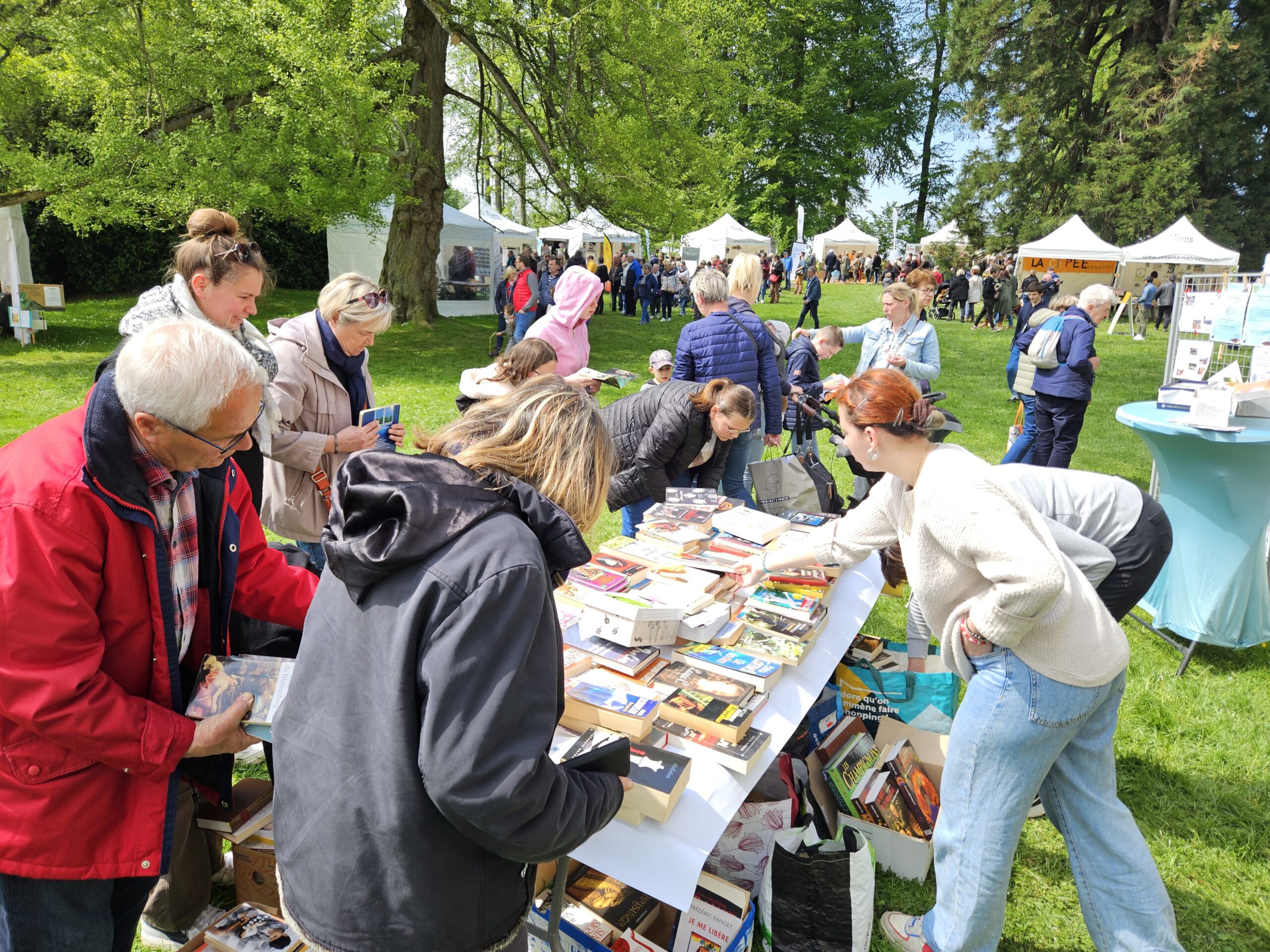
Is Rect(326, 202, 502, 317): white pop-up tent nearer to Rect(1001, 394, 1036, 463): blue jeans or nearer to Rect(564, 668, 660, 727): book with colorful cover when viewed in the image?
Rect(1001, 394, 1036, 463): blue jeans

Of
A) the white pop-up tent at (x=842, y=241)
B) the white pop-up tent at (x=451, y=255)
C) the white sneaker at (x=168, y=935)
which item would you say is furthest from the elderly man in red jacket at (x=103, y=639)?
the white pop-up tent at (x=842, y=241)

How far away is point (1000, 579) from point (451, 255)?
1656 centimetres

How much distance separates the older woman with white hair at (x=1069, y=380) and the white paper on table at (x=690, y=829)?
4.65m

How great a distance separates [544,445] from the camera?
134 centimetres

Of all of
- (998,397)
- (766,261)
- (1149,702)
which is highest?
(766,261)

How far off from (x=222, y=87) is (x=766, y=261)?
58.0ft

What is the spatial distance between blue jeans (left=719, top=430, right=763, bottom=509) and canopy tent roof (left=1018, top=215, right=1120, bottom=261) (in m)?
17.5

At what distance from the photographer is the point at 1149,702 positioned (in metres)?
3.83

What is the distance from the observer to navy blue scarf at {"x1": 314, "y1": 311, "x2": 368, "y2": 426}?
3113 mm

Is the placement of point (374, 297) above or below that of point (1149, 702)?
above

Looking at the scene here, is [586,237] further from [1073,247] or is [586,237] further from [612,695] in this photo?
[612,695]

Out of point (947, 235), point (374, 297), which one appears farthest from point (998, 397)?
point (947, 235)

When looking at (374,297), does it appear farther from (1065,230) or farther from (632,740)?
(1065,230)

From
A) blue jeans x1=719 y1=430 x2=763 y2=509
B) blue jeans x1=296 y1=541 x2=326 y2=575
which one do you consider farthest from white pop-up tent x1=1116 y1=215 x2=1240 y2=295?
blue jeans x1=296 y1=541 x2=326 y2=575
